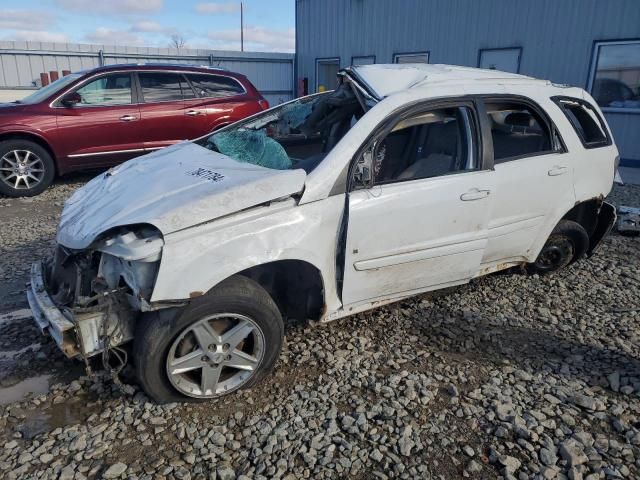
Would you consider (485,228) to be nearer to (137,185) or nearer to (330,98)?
(330,98)

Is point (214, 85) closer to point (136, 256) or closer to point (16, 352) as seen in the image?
point (16, 352)

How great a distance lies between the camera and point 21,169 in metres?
6.94

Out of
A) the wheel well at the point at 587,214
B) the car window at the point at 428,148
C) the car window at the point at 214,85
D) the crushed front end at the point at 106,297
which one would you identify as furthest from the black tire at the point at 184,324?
the car window at the point at 214,85

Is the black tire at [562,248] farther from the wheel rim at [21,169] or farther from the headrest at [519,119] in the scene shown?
the wheel rim at [21,169]

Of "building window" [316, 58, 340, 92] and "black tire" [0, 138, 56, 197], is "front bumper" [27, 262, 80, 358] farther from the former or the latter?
"building window" [316, 58, 340, 92]

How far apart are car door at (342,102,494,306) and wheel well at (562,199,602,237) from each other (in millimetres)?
1355

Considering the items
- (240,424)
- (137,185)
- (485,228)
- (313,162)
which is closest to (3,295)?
(137,185)

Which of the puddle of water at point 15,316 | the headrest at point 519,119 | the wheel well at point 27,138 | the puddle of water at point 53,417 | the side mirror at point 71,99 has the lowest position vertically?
the puddle of water at point 53,417

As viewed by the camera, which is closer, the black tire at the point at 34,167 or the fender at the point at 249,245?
the fender at the point at 249,245

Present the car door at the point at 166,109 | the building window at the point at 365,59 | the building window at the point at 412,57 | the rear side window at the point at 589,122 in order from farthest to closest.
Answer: the building window at the point at 365,59
the building window at the point at 412,57
the car door at the point at 166,109
the rear side window at the point at 589,122

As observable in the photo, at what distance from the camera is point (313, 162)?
3.02 m

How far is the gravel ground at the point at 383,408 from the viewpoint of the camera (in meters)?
2.37

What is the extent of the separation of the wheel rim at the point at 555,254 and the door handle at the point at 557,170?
684mm

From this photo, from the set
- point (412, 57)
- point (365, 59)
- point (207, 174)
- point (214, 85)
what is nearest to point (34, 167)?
point (214, 85)
